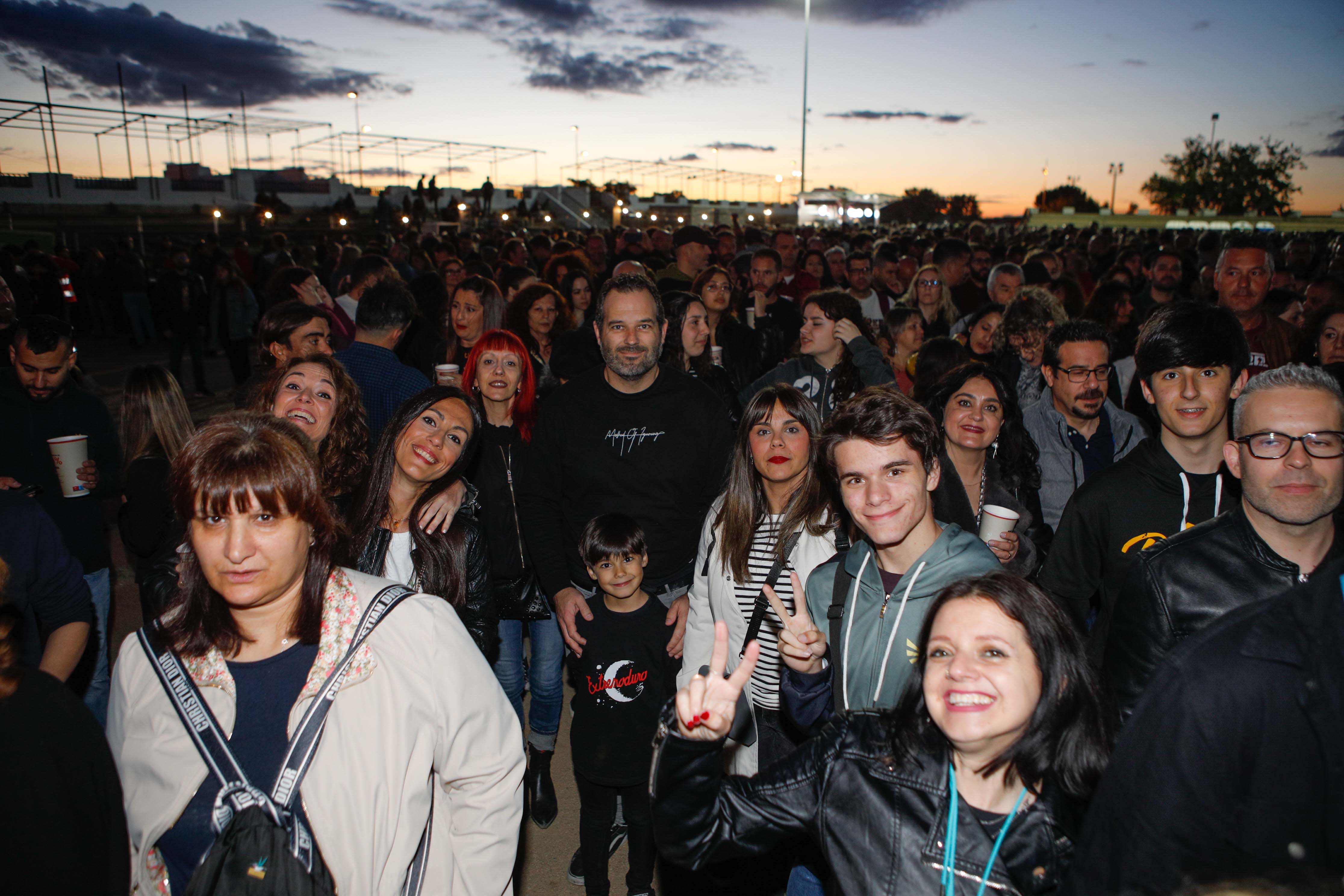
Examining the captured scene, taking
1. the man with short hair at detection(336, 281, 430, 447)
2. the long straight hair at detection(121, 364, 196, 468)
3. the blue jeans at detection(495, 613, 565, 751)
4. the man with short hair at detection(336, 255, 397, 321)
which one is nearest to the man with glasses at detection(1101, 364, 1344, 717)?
the blue jeans at detection(495, 613, 565, 751)

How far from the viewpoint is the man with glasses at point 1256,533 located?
189cm

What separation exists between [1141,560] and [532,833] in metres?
2.92

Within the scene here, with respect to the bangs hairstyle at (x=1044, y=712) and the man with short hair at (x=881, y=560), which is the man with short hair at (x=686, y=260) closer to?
the man with short hair at (x=881, y=560)

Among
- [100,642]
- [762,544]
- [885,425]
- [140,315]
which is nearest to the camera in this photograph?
[885,425]

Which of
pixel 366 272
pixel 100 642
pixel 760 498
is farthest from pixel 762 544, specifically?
pixel 366 272

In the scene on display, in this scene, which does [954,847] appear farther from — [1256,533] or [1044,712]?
[1256,533]

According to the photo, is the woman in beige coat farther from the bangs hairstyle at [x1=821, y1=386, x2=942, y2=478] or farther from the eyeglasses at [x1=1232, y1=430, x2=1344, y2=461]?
the eyeglasses at [x1=1232, y1=430, x2=1344, y2=461]

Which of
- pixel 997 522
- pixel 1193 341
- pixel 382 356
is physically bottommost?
pixel 997 522

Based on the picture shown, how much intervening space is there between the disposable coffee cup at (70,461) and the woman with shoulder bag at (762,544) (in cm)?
299

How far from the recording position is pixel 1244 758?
1.07 meters

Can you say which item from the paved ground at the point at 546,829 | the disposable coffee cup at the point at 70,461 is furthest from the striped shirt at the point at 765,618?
the disposable coffee cup at the point at 70,461

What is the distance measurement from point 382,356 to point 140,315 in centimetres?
1504

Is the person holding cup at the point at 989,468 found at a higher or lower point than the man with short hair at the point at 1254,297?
lower

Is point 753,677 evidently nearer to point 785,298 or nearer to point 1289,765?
point 1289,765
